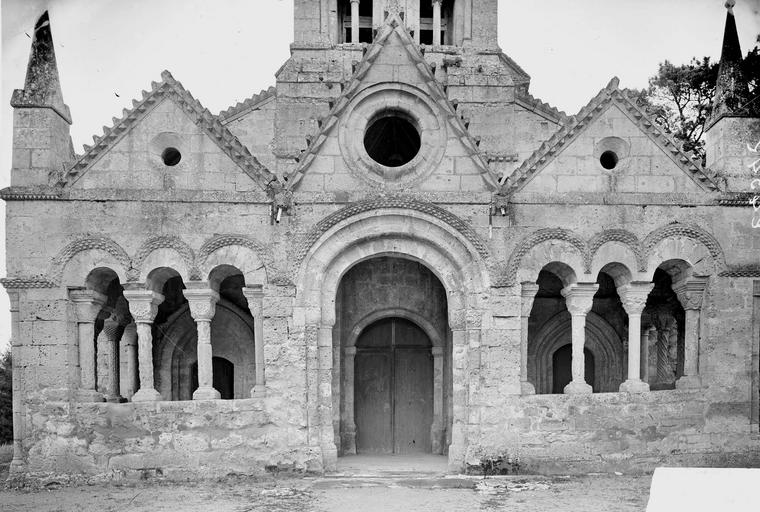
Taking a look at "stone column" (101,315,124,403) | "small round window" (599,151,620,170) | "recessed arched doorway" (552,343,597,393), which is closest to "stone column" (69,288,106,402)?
"stone column" (101,315,124,403)

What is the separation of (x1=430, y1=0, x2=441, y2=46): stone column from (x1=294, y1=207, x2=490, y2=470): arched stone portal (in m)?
8.10

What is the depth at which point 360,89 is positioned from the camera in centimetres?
1518

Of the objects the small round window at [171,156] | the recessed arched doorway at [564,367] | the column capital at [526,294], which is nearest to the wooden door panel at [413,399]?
the recessed arched doorway at [564,367]

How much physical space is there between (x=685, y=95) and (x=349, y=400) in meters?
19.7

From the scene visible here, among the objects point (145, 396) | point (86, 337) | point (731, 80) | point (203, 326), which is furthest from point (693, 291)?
point (86, 337)

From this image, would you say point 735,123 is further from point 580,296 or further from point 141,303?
point 141,303

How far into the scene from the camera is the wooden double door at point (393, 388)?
57.4 feet

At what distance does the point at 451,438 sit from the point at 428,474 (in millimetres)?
1603

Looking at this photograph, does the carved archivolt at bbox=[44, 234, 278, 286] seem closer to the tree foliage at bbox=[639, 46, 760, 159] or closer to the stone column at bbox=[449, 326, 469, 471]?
the stone column at bbox=[449, 326, 469, 471]

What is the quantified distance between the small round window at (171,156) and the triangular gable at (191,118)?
0.77m

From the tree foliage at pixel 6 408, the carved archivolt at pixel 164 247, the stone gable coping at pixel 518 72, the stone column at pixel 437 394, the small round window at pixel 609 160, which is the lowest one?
the tree foliage at pixel 6 408

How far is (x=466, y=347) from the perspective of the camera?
49.6ft

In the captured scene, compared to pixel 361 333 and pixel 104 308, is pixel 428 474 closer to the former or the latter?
pixel 361 333

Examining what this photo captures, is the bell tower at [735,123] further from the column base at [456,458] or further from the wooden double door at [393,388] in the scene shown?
the column base at [456,458]
